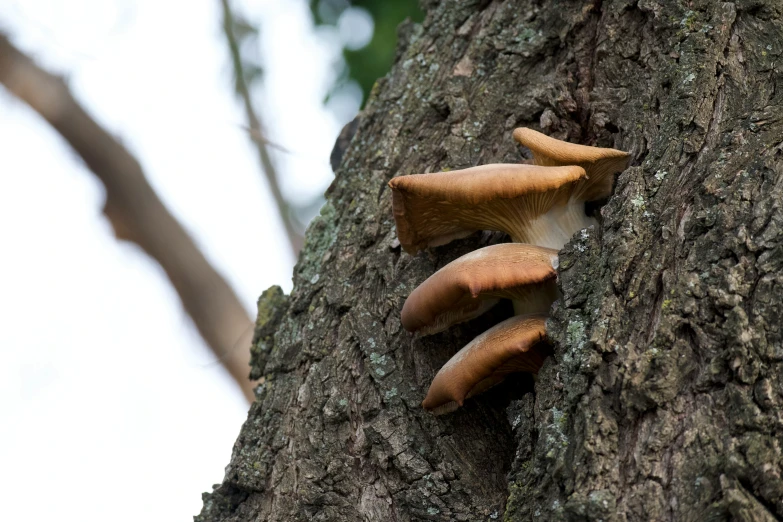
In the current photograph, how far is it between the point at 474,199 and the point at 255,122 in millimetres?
6242

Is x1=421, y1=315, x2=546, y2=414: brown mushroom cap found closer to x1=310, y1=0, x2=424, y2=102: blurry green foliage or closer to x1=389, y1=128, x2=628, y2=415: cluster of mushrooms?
x1=389, y1=128, x2=628, y2=415: cluster of mushrooms

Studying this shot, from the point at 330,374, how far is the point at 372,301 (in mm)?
362

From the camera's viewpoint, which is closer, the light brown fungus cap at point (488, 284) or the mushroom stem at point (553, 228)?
the light brown fungus cap at point (488, 284)

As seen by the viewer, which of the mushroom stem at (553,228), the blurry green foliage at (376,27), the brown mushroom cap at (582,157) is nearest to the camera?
the brown mushroom cap at (582,157)

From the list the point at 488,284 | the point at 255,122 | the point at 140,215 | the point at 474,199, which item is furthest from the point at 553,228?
the point at 255,122

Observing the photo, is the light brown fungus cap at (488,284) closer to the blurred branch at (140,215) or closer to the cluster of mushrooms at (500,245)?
the cluster of mushrooms at (500,245)

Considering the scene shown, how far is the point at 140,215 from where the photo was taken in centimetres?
612

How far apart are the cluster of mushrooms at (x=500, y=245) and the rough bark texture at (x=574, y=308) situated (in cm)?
12

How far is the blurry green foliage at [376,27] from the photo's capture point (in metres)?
5.86

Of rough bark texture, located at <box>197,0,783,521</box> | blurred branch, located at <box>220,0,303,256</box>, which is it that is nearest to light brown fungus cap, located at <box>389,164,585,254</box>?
rough bark texture, located at <box>197,0,783,521</box>

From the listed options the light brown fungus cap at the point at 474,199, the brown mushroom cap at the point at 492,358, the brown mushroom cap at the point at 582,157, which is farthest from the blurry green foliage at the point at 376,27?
the brown mushroom cap at the point at 492,358

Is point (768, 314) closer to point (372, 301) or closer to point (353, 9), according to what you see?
point (372, 301)

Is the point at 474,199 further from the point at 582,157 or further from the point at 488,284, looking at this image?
the point at 582,157

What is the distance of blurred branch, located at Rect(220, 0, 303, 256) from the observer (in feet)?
25.4
